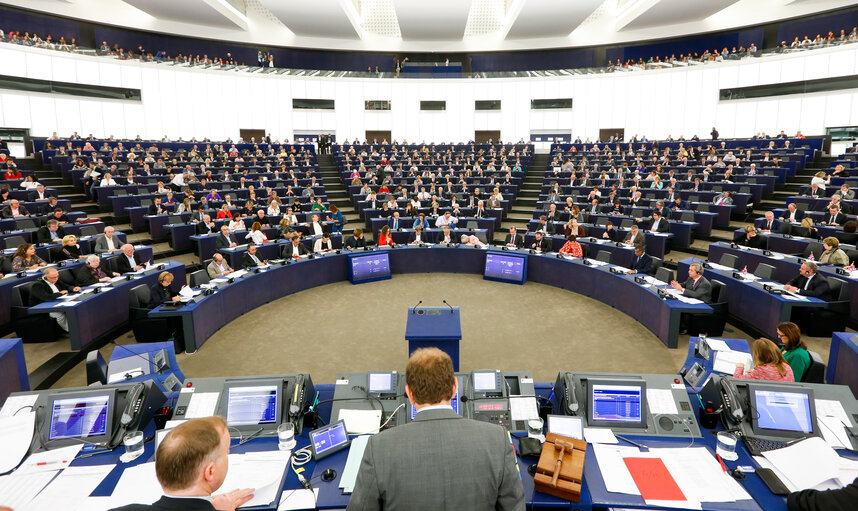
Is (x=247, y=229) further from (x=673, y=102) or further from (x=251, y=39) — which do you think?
(x=673, y=102)

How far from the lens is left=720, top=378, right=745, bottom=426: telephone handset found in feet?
10.8

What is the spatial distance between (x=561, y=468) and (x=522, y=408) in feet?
2.22

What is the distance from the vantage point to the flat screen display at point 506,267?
10.4 meters

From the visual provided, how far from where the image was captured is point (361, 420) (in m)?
3.36

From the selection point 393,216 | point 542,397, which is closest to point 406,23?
point 393,216

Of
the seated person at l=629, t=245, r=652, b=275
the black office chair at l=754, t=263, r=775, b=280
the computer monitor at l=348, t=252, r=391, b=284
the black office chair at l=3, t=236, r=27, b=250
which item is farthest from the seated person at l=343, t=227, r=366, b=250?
the black office chair at l=754, t=263, r=775, b=280

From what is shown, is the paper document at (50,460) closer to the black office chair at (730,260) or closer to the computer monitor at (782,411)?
the computer monitor at (782,411)

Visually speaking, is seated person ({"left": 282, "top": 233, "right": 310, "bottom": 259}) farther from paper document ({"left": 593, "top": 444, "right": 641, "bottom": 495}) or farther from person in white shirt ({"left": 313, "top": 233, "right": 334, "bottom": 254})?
paper document ({"left": 593, "top": 444, "right": 641, "bottom": 495})

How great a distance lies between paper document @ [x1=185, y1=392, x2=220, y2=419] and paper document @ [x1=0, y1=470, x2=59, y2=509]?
33.5 inches

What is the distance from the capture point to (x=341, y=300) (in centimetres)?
935

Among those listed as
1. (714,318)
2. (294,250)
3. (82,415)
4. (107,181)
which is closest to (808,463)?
(714,318)

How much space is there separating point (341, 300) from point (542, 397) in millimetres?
6384

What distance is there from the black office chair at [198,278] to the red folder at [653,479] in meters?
7.41

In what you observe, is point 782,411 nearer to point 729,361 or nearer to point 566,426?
point 729,361
